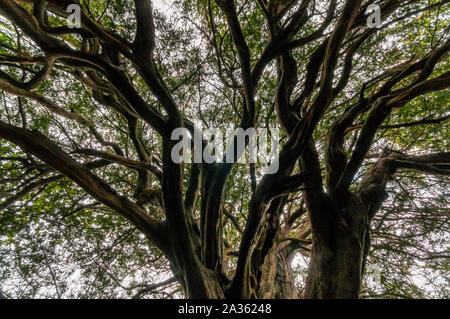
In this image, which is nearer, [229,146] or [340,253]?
[340,253]

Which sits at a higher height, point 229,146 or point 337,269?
point 229,146

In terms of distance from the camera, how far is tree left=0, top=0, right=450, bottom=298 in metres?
2.11

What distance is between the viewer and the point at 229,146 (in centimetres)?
254

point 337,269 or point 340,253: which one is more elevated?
point 340,253

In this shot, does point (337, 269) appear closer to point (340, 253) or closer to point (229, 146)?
point (340, 253)

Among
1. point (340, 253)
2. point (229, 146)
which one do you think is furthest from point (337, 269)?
point (229, 146)

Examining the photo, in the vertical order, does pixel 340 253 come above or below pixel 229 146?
below

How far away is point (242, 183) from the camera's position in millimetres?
4340

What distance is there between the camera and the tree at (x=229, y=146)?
2.11m

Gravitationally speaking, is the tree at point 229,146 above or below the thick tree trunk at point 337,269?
above

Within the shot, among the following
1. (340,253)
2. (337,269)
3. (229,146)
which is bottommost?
(337,269)

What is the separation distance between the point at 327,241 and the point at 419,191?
3148mm

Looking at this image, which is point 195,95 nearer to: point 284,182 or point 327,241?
point 284,182

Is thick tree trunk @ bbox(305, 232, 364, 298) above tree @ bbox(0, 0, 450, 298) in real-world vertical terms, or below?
below
